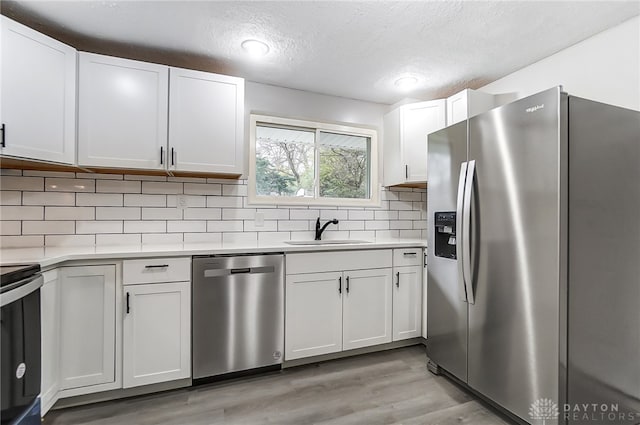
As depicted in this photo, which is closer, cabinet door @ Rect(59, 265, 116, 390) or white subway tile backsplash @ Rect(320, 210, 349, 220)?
cabinet door @ Rect(59, 265, 116, 390)

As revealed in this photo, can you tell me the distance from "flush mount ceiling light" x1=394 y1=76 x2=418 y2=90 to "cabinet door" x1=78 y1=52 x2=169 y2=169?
1.92 m

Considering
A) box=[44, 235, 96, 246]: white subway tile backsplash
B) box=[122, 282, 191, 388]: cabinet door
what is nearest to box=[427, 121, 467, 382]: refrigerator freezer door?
box=[122, 282, 191, 388]: cabinet door

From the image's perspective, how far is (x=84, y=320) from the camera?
1847mm

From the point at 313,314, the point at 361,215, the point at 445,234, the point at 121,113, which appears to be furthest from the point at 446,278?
the point at 121,113

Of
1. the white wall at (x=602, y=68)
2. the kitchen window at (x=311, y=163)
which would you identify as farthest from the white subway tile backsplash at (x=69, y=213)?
the white wall at (x=602, y=68)

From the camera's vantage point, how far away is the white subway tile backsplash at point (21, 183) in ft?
6.97

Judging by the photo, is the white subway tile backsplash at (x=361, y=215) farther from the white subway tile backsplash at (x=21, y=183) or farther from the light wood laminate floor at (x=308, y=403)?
the white subway tile backsplash at (x=21, y=183)

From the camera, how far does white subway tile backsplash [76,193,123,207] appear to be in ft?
7.63

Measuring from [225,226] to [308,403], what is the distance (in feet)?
4.98

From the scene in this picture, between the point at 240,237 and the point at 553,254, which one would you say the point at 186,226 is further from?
the point at 553,254

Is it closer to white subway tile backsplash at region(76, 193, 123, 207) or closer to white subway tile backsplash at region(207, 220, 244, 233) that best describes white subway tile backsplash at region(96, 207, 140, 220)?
white subway tile backsplash at region(76, 193, 123, 207)

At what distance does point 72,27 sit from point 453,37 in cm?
252

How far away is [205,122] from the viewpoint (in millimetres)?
2355

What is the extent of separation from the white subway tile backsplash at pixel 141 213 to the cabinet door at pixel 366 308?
672 mm
